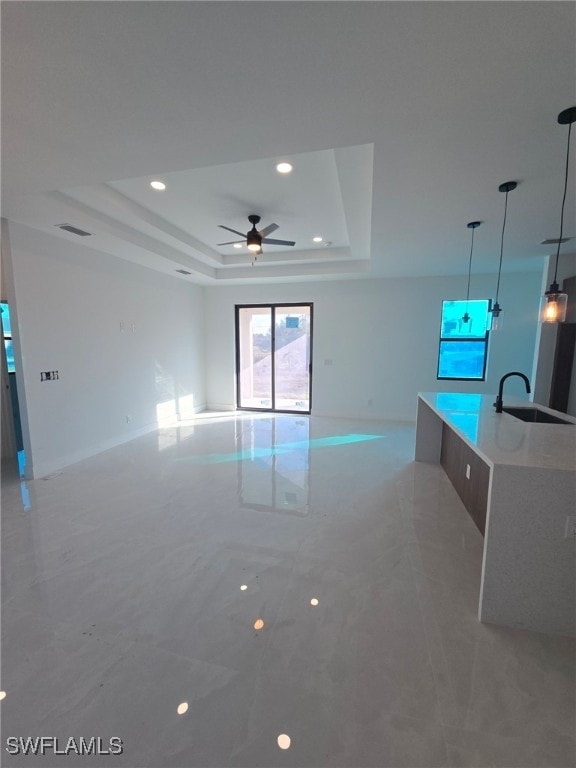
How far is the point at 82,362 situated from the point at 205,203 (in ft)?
8.61

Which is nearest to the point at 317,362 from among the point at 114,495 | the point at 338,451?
the point at 338,451

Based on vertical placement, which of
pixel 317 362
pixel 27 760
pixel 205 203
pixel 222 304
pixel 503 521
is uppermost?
pixel 205 203

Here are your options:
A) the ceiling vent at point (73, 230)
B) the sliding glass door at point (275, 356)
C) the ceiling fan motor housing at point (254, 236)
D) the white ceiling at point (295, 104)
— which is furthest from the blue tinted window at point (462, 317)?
the ceiling vent at point (73, 230)

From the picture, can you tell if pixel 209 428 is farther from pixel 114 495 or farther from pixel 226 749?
pixel 226 749

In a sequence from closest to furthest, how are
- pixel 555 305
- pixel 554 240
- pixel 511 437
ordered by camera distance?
1. pixel 511 437
2. pixel 555 305
3. pixel 554 240

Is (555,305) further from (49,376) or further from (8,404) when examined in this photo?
(8,404)

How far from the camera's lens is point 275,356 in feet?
22.1

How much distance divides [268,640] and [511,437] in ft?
6.30

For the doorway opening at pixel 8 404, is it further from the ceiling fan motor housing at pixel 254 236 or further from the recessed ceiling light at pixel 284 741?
the recessed ceiling light at pixel 284 741

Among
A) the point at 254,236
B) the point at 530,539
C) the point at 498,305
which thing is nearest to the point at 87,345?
the point at 254,236

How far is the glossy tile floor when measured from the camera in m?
1.21

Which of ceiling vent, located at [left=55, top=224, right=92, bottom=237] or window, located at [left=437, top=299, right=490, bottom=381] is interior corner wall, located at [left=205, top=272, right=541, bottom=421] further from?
ceiling vent, located at [left=55, top=224, right=92, bottom=237]

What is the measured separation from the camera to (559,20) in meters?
1.16

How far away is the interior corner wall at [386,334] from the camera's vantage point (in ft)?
17.6
